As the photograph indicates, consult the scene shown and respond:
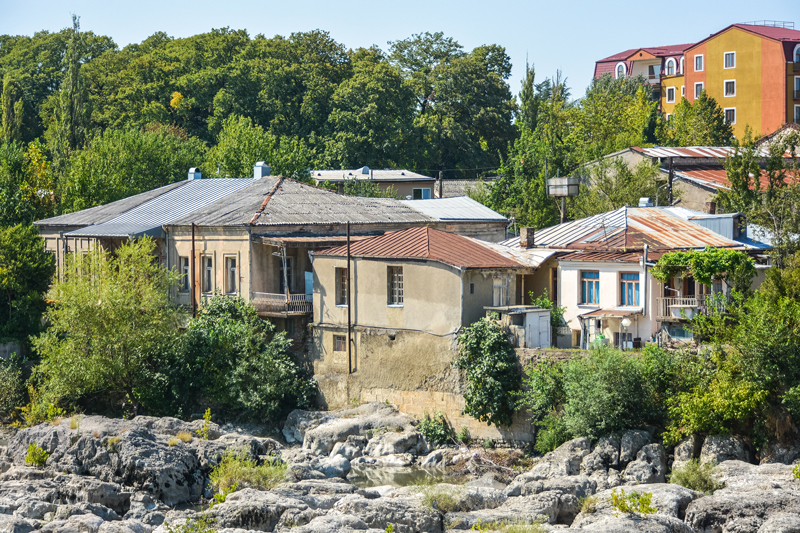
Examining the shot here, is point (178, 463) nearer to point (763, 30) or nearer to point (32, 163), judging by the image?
point (32, 163)

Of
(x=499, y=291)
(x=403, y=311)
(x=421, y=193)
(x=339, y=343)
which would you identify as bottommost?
(x=339, y=343)

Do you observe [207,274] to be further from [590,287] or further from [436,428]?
[590,287]

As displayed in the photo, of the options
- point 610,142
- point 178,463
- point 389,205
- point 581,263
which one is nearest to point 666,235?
point 581,263

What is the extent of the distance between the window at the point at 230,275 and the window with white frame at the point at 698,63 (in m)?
49.0

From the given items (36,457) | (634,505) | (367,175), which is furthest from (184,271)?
(367,175)

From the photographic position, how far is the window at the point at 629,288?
29.8 meters

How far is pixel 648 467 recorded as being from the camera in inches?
938

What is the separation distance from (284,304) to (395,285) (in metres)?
4.19

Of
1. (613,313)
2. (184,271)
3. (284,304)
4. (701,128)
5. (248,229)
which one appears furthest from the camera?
(701,128)

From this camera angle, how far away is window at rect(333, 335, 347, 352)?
102 ft

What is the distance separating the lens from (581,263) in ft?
101

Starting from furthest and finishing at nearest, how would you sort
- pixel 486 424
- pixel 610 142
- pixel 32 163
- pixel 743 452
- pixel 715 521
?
pixel 610 142
pixel 32 163
pixel 486 424
pixel 743 452
pixel 715 521

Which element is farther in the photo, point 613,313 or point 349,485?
point 613,313

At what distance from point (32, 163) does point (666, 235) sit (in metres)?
31.3
